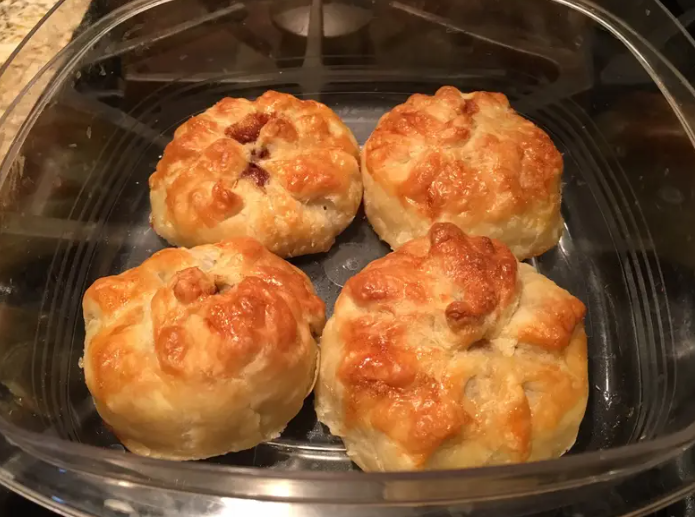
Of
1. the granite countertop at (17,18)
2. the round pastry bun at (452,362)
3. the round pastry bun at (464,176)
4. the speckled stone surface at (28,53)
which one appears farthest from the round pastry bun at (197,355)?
the granite countertop at (17,18)

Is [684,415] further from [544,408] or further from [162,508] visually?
[162,508]

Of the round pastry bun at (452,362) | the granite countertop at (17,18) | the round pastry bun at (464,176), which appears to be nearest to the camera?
the round pastry bun at (452,362)

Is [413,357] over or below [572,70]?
below

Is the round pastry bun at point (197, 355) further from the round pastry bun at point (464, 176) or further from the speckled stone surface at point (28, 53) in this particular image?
the speckled stone surface at point (28, 53)

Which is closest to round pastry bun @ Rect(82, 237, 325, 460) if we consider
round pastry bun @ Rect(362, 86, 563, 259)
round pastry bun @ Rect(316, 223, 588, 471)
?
round pastry bun @ Rect(316, 223, 588, 471)

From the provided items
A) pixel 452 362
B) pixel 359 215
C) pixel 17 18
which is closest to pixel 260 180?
pixel 359 215

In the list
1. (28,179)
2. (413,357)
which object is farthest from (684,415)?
(28,179)
